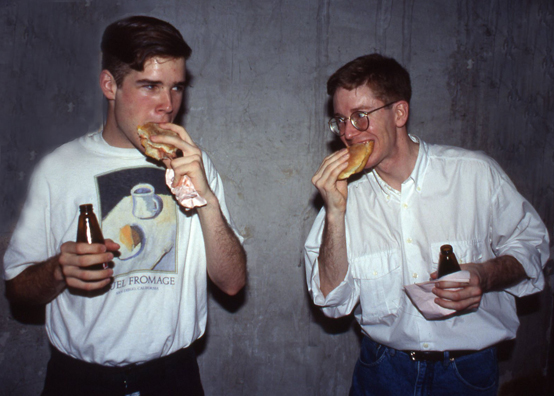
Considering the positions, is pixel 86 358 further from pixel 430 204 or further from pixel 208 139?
pixel 430 204

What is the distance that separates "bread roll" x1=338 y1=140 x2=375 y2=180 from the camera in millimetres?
2768

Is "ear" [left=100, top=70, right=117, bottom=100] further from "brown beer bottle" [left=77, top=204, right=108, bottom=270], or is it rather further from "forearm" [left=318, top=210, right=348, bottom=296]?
"forearm" [left=318, top=210, right=348, bottom=296]

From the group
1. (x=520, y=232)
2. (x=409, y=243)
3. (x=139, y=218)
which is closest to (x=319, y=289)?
(x=409, y=243)

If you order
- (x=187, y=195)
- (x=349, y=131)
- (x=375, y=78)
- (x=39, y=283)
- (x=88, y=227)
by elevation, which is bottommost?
(x=39, y=283)

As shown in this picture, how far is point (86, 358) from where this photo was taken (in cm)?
238

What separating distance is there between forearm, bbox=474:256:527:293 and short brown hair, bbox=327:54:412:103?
1.30 metres

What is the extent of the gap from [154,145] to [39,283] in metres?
1.03

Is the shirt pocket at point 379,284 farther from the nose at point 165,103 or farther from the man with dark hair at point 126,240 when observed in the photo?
the nose at point 165,103

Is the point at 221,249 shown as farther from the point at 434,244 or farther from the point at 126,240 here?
the point at 434,244

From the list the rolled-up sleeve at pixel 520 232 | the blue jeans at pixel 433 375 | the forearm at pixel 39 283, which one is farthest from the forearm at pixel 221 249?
the rolled-up sleeve at pixel 520 232

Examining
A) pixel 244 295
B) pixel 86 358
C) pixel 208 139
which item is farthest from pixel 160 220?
pixel 244 295

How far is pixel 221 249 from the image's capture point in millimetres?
2547

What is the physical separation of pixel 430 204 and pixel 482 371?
1164 millimetres

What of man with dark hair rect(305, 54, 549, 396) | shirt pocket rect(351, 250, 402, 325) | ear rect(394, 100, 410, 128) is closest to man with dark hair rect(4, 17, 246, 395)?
man with dark hair rect(305, 54, 549, 396)
